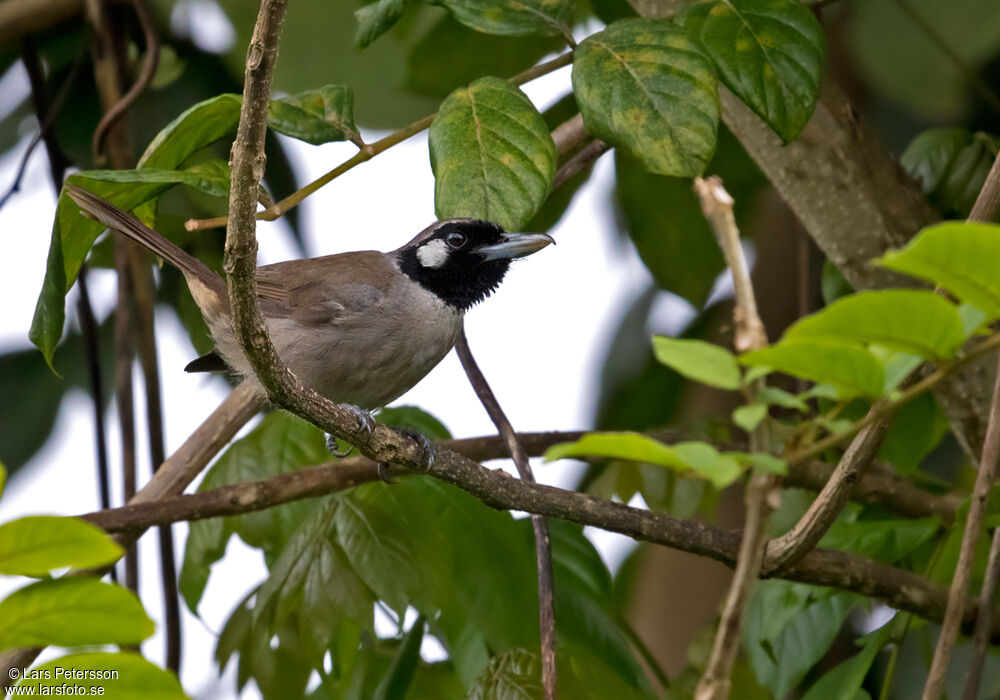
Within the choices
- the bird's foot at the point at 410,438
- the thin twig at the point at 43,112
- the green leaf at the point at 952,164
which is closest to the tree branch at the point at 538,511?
the bird's foot at the point at 410,438

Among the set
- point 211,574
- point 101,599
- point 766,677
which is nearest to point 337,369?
point 211,574

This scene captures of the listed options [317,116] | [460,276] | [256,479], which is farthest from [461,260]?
[317,116]

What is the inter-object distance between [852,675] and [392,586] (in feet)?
3.29

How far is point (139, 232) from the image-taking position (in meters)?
2.49

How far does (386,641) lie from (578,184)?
1561 millimetres

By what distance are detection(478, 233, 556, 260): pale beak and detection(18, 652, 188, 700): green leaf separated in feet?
6.50

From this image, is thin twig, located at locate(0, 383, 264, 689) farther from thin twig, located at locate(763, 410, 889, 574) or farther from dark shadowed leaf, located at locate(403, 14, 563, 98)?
thin twig, located at locate(763, 410, 889, 574)

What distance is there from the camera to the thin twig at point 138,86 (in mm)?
3158

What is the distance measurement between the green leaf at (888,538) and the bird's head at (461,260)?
1220 mm

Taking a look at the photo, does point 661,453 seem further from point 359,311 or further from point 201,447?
point 359,311

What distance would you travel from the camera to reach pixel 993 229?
977 millimetres

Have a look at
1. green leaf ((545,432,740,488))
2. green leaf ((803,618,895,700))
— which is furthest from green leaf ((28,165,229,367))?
green leaf ((803,618,895,700))

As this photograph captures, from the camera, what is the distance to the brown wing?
9.95ft

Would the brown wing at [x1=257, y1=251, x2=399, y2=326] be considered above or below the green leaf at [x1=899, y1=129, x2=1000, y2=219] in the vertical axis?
above
